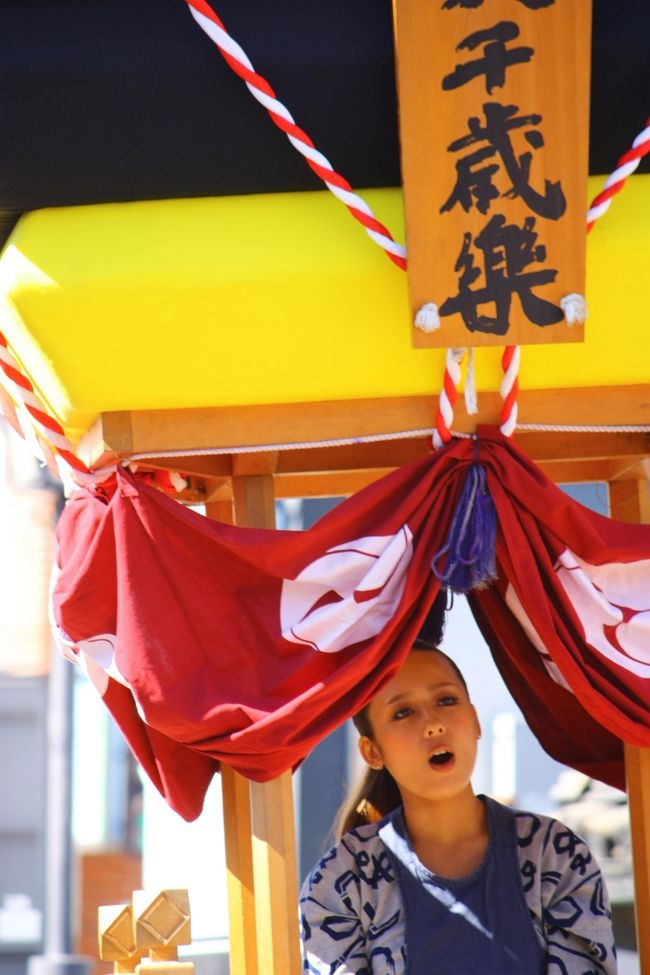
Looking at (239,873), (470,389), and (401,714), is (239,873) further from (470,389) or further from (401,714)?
(470,389)

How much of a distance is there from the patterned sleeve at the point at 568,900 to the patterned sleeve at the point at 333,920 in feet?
1.09

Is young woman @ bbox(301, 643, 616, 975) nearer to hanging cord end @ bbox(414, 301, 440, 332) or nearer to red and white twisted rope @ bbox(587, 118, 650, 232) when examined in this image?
hanging cord end @ bbox(414, 301, 440, 332)

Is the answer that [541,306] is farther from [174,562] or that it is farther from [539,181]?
[174,562]

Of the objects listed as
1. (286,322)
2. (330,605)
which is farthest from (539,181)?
(330,605)

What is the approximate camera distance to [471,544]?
2.05 metres

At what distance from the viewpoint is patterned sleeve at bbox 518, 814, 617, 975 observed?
2396 mm

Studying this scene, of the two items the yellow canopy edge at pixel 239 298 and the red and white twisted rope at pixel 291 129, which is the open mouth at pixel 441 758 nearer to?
the yellow canopy edge at pixel 239 298

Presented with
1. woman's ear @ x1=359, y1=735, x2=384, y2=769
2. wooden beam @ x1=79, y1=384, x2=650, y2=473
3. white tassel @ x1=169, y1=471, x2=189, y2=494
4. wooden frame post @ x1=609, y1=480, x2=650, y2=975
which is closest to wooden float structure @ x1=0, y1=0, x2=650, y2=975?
wooden beam @ x1=79, y1=384, x2=650, y2=473

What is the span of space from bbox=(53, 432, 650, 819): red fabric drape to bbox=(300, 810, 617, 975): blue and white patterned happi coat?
44cm

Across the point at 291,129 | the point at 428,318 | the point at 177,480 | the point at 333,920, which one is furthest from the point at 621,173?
the point at 333,920

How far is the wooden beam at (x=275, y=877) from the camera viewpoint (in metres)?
2.09

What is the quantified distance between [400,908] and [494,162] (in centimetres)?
139

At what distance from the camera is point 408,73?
71.8 inches

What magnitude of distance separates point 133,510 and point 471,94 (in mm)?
819
